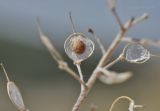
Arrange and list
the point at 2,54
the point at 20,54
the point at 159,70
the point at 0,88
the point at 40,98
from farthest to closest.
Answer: the point at 20,54
the point at 2,54
the point at 40,98
the point at 159,70
the point at 0,88

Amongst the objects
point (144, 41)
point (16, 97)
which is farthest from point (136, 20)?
point (16, 97)

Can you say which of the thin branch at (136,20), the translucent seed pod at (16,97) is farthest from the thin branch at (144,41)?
the translucent seed pod at (16,97)

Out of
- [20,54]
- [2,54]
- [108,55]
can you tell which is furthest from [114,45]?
[20,54]

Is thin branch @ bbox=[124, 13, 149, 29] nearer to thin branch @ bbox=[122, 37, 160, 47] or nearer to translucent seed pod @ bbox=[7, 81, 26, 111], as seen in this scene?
thin branch @ bbox=[122, 37, 160, 47]

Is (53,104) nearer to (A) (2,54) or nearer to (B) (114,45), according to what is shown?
(A) (2,54)

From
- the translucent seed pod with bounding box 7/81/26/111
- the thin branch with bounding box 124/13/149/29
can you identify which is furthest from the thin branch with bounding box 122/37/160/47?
the translucent seed pod with bounding box 7/81/26/111

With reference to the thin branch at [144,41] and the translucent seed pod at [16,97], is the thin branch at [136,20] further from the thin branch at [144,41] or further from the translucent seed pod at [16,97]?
the translucent seed pod at [16,97]

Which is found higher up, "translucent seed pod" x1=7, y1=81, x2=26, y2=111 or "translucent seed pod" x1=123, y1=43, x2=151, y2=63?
"translucent seed pod" x1=7, y1=81, x2=26, y2=111

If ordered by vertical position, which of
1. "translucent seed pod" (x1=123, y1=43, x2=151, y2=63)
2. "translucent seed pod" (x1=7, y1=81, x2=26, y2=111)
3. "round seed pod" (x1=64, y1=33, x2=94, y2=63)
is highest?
"round seed pod" (x1=64, y1=33, x2=94, y2=63)
